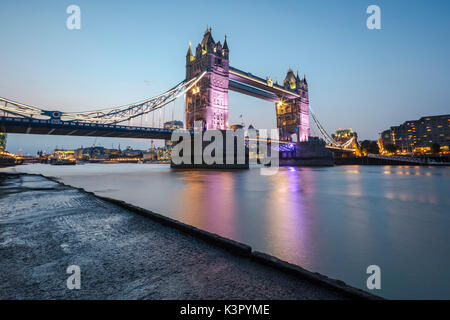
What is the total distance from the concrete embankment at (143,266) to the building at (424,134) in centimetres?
13110

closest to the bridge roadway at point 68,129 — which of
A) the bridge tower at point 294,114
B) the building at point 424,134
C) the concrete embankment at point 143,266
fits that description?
the concrete embankment at point 143,266

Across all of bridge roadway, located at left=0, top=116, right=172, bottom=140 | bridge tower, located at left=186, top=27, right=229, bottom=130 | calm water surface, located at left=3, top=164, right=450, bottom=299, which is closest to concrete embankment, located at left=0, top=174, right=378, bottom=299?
calm water surface, located at left=3, top=164, right=450, bottom=299

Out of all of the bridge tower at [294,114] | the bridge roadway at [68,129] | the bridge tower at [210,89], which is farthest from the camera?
the bridge tower at [294,114]

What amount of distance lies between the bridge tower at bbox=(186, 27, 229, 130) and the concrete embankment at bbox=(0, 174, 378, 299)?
38.1 metres

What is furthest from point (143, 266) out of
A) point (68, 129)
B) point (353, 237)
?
point (68, 129)

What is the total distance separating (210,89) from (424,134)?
447ft

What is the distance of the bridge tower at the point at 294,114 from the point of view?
74438mm

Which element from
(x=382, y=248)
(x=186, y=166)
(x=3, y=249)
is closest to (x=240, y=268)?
(x=382, y=248)

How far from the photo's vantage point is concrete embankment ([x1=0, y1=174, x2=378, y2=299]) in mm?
1816

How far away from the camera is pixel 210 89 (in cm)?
4225

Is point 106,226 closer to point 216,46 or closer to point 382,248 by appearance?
point 382,248

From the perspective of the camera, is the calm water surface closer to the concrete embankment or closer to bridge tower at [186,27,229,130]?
the concrete embankment

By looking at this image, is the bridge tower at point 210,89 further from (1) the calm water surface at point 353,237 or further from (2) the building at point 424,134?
(2) the building at point 424,134
